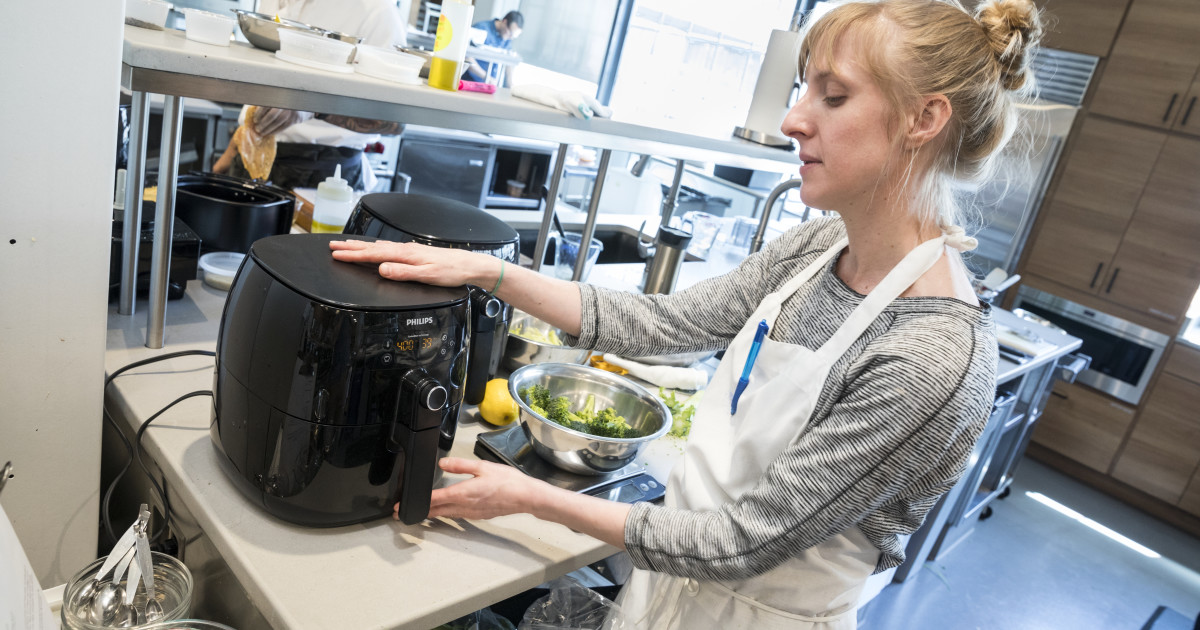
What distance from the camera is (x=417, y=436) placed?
33.1 inches

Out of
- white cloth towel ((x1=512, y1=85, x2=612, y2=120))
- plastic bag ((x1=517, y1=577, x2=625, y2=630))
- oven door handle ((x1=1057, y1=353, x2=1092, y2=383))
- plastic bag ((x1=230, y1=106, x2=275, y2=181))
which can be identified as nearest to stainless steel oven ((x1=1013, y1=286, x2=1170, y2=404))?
oven door handle ((x1=1057, y1=353, x2=1092, y2=383))

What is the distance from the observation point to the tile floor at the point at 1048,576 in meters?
2.69

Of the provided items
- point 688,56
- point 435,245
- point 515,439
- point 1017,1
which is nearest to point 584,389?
point 515,439

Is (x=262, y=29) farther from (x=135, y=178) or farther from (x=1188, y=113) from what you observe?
(x=1188, y=113)

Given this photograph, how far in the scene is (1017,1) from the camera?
91cm

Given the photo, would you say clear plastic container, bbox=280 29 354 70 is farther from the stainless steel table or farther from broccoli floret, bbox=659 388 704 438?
broccoli floret, bbox=659 388 704 438

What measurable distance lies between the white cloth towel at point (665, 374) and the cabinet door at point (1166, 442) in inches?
131

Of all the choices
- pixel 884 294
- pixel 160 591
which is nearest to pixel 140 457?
pixel 160 591

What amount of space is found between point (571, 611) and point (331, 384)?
61 cm

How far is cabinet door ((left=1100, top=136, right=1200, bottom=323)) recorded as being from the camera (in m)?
3.57

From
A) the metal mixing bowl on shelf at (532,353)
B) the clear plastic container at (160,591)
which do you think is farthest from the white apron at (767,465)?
the clear plastic container at (160,591)

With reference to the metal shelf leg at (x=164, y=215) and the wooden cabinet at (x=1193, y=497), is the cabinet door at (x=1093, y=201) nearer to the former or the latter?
the wooden cabinet at (x=1193, y=497)

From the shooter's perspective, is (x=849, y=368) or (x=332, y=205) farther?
(x=332, y=205)

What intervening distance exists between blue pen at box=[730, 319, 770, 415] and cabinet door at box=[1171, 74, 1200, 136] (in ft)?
11.8
